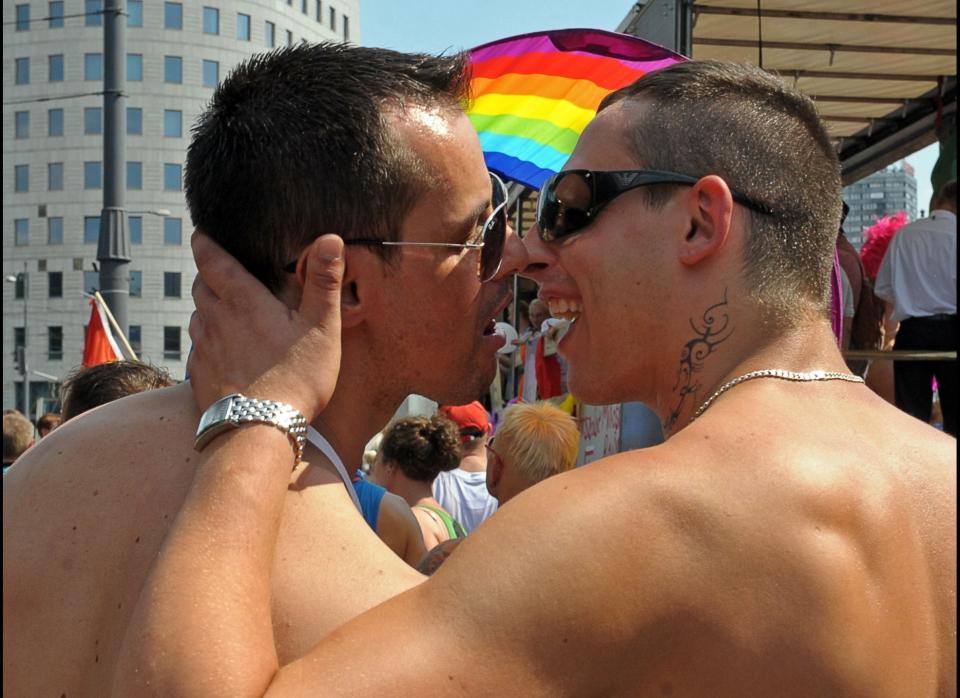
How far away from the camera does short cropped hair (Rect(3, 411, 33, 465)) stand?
7.96 m

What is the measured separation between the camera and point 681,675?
1833mm

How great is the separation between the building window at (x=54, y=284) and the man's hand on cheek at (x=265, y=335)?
243ft

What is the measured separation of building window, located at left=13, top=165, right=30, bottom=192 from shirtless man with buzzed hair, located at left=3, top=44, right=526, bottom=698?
76.2 m

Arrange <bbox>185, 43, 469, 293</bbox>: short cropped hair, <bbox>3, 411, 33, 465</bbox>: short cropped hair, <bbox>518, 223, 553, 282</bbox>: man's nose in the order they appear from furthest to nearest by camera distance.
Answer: <bbox>3, 411, 33, 465</bbox>: short cropped hair
<bbox>518, 223, 553, 282</bbox>: man's nose
<bbox>185, 43, 469, 293</bbox>: short cropped hair

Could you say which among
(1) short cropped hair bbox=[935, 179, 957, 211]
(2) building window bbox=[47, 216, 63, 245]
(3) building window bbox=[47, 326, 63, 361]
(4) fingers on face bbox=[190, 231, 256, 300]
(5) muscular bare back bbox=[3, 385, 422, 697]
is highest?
(2) building window bbox=[47, 216, 63, 245]

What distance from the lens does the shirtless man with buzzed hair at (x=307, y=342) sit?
6.91 ft

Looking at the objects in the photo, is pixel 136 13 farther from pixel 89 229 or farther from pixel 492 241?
pixel 492 241

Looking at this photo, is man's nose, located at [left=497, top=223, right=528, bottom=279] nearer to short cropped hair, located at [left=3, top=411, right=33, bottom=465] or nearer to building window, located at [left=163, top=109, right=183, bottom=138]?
short cropped hair, located at [left=3, top=411, right=33, bottom=465]

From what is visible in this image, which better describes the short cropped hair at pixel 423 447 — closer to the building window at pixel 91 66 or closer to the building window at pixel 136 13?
the building window at pixel 91 66

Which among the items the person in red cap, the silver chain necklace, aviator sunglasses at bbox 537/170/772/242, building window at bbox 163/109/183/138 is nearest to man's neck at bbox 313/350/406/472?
aviator sunglasses at bbox 537/170/772/242

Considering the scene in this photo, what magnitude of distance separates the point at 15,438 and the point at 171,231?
6674 centimetres

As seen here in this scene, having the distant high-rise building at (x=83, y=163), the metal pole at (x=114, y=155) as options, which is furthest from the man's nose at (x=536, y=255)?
the distant high-rise building at (x=83, y=163)

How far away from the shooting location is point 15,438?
806 centimetres

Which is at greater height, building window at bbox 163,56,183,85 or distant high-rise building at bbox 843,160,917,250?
building window at bbox 163,56,183,85
